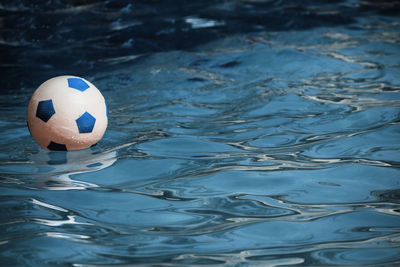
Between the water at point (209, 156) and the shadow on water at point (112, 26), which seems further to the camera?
the shadow on water at point (112, 26)

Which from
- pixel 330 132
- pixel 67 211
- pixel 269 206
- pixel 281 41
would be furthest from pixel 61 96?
pixel 281 41

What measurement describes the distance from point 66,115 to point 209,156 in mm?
963

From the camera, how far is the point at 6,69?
286 inches

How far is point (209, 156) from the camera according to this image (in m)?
3.44

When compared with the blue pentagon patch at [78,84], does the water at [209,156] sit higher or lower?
lower

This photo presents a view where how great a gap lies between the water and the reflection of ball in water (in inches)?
5.2

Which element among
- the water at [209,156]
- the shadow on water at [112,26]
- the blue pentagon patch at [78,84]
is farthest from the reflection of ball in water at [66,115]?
the shadow on water at [112,26]

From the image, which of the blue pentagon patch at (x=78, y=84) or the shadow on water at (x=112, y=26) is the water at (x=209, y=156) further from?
the blue pentagon patch at (x=78, y=84)

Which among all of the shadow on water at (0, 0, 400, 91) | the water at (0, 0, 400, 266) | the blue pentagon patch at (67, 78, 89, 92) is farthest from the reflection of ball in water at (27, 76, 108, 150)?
the shadow on water at (0, 0, 400, 91)

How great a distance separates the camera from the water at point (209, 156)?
221cm

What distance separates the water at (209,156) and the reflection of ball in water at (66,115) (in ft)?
0.43

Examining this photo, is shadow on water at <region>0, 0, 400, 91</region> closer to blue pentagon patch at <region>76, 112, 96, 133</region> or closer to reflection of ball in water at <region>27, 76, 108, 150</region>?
reflection of ball in water at <region>27, 76, 108, 150</region>

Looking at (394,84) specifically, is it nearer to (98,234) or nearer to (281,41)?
(281,41)

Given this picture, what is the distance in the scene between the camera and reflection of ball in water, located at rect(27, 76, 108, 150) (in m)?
3.43
